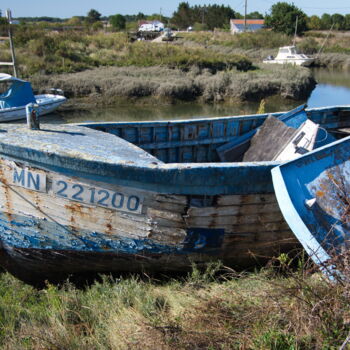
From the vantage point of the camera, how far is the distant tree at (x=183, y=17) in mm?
73062

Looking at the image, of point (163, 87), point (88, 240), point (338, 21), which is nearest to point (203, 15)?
point (338, 21)

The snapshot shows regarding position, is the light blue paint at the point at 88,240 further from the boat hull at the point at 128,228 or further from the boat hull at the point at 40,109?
the boat hull at the point at 40,109

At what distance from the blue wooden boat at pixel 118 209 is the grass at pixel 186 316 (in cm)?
43

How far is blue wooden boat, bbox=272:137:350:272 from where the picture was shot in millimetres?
3617

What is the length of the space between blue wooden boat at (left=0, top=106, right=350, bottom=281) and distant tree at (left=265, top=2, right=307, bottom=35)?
189 ft

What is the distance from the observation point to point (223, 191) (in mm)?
4156

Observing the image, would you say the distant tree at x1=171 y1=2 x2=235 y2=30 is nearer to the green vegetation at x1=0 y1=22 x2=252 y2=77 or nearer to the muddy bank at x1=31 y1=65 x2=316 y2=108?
the green vegetation at x1=0 y1=22 x2=252 y2=77

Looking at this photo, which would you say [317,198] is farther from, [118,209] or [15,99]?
[15,99]

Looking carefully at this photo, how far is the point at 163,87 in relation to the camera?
20406mm

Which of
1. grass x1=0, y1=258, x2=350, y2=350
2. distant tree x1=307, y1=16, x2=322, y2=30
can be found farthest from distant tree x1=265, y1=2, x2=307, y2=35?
grass x1=0, y1=258, x2=350, y2=350

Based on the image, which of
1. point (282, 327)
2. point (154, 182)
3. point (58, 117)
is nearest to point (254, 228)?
point (154, 182)

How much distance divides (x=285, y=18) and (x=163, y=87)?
1745 inches

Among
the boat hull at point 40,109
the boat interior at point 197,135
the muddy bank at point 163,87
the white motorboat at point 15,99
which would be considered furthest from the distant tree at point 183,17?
the boat interior at point 197,135

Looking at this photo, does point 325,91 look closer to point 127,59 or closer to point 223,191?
point 127,59
